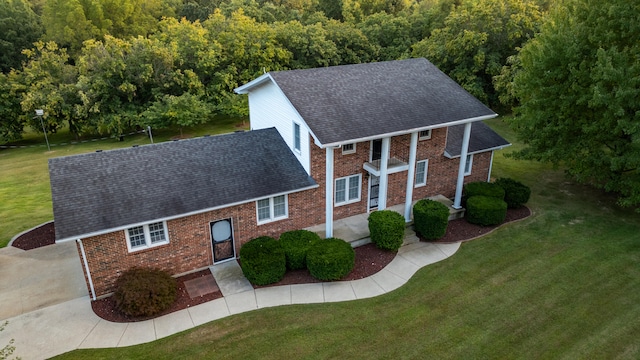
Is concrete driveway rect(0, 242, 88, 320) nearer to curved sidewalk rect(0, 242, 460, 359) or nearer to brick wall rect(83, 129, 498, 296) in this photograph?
curved sidewalk rect(0, 242, 460, 359)

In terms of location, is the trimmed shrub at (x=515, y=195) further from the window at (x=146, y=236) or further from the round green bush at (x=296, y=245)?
the window at (x=146, y=236)

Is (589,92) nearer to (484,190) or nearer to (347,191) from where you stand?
(484,190)

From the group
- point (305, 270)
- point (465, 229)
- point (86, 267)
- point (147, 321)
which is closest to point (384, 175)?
point (465, 229)

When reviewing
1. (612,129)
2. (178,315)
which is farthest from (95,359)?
(612,129)

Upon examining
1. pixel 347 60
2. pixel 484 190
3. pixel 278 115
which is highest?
pixel 278 115

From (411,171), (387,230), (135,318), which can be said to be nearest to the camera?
(135,318)

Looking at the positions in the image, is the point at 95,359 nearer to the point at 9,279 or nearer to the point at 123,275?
the point at 123,275

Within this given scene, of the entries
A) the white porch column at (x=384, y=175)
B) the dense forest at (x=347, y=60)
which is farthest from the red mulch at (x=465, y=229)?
the dense forest at (x=347, y=60)

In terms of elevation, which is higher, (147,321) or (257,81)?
(257,81)

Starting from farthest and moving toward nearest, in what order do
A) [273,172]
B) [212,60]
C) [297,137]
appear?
1. [212,60]
2. [297,137]
3. [273,172]
